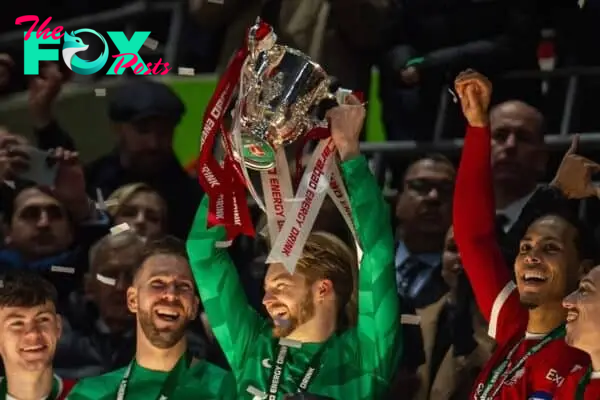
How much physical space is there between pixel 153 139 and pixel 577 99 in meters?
1.05

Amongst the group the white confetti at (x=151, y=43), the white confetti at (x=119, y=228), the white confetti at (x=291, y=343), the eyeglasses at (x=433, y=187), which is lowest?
the white confetti at (x=291, y=343)

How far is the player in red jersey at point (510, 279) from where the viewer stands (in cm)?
326

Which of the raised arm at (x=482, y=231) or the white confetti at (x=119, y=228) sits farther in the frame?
the white confetti at (x=119, y=228)

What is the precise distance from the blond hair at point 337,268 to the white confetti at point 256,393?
0.23m

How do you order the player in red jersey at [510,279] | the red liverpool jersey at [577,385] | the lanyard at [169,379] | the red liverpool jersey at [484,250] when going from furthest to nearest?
the lanyard at [169,379] → the red liverpool jersey at [484,250] → the player in red jersey at [510,279] → the red liverpool jersey at [577,385]

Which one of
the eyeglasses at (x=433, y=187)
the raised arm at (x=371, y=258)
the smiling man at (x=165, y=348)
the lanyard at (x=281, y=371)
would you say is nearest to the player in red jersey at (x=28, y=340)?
the smiling man at (x=165, y=348)

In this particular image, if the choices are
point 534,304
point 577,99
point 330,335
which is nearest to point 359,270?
point 330,335

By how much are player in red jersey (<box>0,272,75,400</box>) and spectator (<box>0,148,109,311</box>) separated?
0.16 m

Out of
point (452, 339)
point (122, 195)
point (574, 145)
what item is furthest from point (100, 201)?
point (574, 145)

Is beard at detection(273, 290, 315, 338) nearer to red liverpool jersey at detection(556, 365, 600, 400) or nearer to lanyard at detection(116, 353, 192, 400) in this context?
lanyard at detection(116, 353, 192, 400)

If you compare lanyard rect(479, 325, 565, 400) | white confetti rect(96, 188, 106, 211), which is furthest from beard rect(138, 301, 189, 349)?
lanyard rect(479, 325, 565, 400)

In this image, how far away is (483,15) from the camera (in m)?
3.58

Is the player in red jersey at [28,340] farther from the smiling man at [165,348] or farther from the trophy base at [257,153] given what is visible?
the trophy base at [257,153]

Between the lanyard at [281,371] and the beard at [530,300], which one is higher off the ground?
the beard at [530,300]
